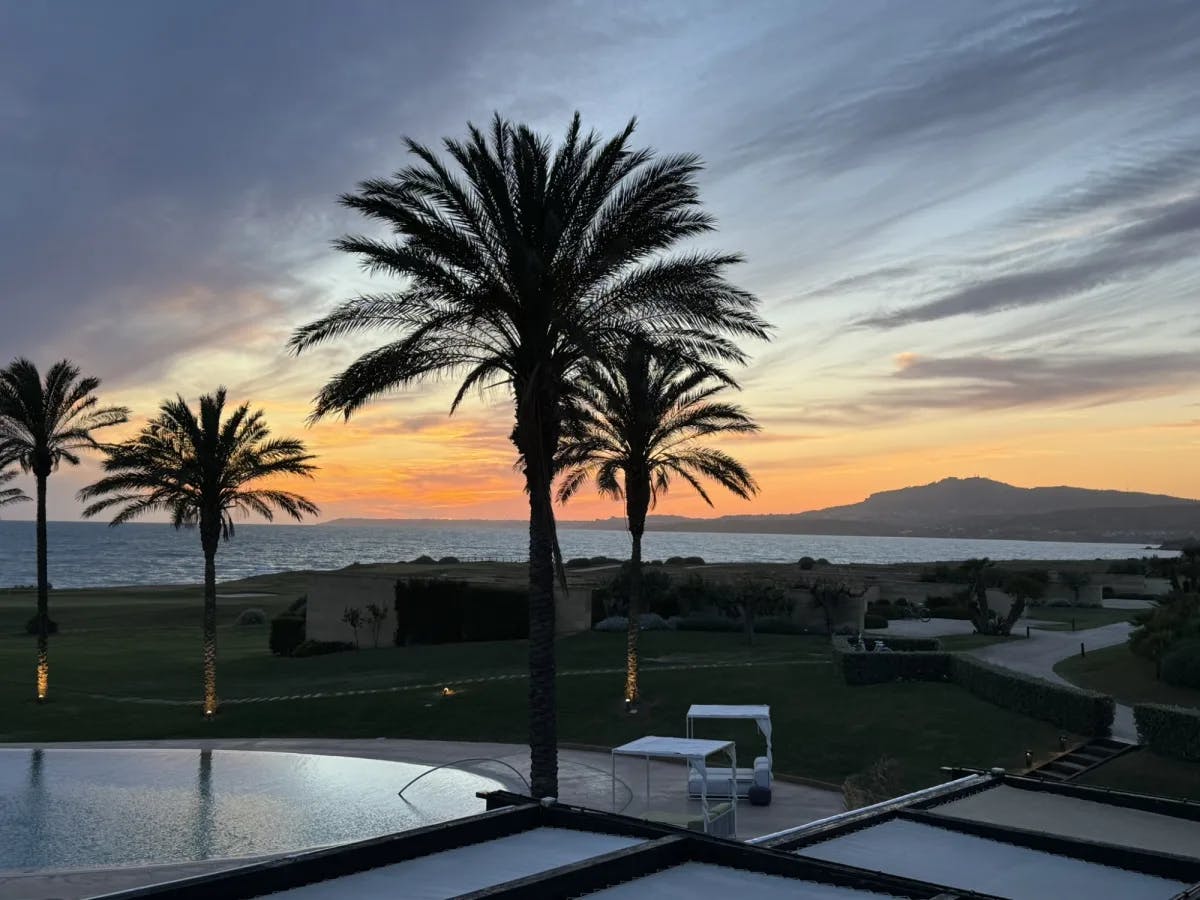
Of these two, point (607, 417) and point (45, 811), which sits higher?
point (607, 417)

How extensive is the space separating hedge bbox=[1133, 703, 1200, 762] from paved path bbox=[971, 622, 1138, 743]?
3080mm

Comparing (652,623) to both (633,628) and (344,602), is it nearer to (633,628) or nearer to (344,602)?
(344,602)

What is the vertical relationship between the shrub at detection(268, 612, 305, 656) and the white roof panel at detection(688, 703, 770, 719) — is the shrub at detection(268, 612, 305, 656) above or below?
below

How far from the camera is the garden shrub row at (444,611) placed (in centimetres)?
5162

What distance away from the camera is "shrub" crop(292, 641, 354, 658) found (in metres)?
51.3

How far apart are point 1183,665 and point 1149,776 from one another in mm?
7193

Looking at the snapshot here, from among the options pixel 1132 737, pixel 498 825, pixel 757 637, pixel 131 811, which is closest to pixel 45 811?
pixel 131 811

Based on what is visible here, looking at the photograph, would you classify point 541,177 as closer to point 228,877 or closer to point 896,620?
point 228,877

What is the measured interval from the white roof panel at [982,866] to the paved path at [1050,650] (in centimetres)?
1749

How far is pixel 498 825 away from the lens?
11.2 meters

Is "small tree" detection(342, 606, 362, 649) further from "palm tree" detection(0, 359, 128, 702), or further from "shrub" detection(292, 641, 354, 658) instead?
"palm tree" detection(0, 359, 128, 702)

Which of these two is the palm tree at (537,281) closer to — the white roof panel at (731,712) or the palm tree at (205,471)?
the white roof panel at (731,712)

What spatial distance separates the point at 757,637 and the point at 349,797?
28.9 metres

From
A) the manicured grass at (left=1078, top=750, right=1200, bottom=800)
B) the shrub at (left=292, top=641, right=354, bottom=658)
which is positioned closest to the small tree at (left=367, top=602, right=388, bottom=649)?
the shrub at (left=292, top=641, right=354, bottom=658)
